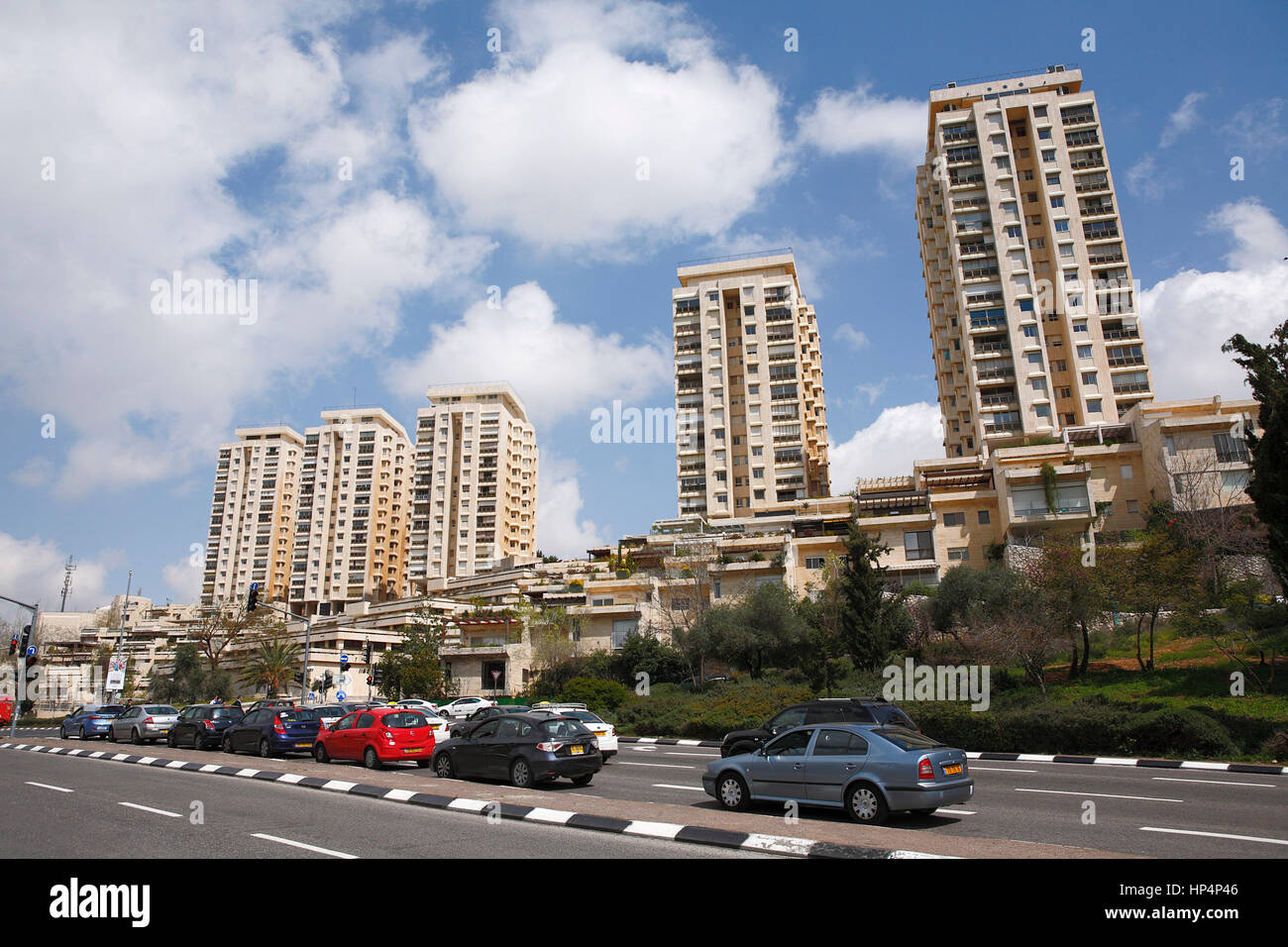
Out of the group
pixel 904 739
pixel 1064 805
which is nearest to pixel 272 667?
pixel 904 739

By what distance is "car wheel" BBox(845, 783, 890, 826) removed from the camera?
10.7 meters

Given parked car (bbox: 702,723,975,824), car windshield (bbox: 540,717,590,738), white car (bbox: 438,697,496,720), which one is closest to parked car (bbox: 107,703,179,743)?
white car (bbox: 438,697,496,720)

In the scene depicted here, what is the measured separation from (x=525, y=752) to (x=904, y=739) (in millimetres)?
7472

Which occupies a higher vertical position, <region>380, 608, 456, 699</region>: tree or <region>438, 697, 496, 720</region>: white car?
<region>380, 608, 456, 699</region>: tree

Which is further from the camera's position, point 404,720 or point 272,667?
point 272,667

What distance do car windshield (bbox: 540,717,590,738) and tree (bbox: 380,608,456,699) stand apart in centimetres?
4233

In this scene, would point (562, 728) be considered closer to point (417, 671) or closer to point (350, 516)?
point (417, 671)

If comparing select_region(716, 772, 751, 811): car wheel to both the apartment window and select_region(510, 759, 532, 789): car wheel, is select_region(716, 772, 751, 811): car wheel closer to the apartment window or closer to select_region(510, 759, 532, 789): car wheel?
select_region(510, 759, 532, 789): car wheel

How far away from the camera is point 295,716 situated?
23.0 m

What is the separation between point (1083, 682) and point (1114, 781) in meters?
15.2

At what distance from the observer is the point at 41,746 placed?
92.8 ft

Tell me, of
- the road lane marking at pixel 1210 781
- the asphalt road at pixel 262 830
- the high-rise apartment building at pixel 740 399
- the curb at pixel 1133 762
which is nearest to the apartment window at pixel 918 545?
the high-rise apartment building at pixel 740 399
